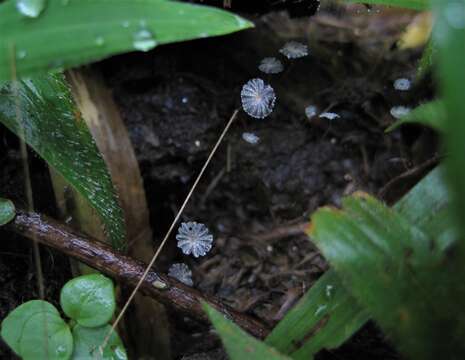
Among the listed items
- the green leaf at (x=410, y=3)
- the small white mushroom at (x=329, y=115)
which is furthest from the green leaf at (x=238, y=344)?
the small white mushroom at (x=329, y=115)

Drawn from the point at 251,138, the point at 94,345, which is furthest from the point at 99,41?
the point at 251,138

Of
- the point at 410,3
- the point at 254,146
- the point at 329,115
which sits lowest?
the point at 254,146

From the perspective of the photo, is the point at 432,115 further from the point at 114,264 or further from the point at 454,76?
the point at 114,264

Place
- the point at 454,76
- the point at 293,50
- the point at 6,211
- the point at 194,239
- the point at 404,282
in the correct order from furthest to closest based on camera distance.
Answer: the point at 293,50 < the point at 194,239 < the point at 6,211 < the point at 404,282 < the point at 454,76

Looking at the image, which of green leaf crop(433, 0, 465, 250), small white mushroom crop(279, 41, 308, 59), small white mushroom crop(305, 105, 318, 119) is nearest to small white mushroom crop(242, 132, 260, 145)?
small white mushroom crop(305, 105, 318, 119)

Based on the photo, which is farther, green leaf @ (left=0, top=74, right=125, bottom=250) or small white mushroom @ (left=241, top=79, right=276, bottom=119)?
small white mushroom @ (left=241, top=79, right=276, bottom=119)

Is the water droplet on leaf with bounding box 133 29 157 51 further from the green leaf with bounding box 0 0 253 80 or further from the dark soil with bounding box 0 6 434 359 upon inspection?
the dark soil with bounding box 0 6 434 359
